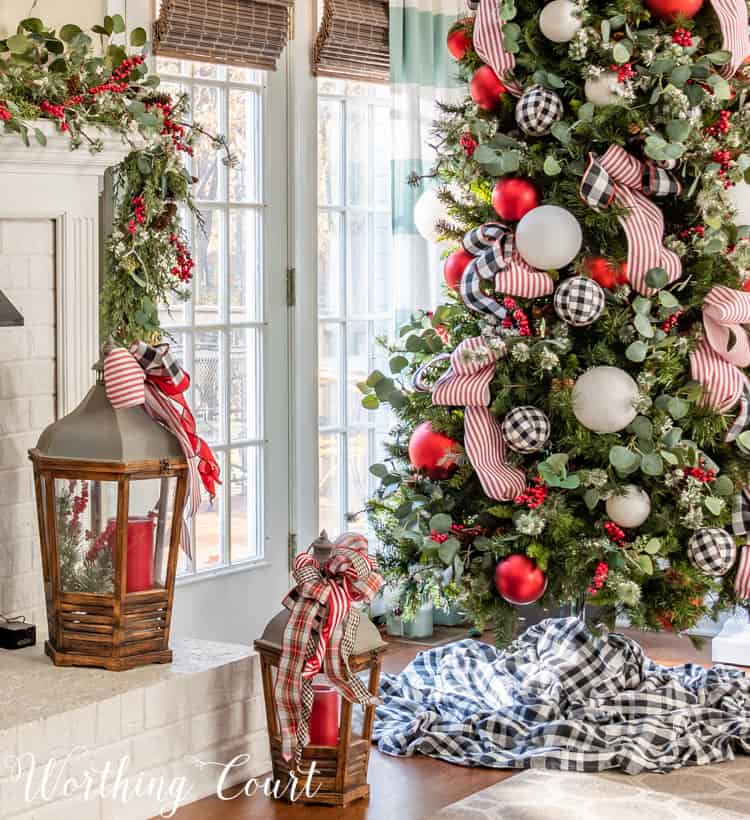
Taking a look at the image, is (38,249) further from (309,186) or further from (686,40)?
(686,40)

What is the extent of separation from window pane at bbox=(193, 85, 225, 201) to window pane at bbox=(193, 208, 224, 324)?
64mm

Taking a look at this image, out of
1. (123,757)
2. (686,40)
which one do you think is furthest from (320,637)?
(686,40)

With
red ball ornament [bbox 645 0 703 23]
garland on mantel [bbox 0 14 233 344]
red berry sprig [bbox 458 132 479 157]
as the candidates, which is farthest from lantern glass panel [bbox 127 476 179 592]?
red ball ornament [bbox 645 0 703 23]

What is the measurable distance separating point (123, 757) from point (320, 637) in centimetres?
50

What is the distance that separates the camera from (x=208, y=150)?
4250 mm

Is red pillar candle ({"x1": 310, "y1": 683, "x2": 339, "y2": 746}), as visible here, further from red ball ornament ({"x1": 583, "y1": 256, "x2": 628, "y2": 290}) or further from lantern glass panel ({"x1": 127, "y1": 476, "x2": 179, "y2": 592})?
red ball ornament ({"x1": 583, "y1": 256, "x2": 628, "y2": 290})

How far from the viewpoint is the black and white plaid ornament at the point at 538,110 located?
11.6 ft

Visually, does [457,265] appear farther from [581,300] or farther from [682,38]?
[682,38]

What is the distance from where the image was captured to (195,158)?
4215 millimetres

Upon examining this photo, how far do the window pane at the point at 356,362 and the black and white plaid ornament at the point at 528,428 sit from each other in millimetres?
1309

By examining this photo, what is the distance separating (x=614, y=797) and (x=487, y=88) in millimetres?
1854

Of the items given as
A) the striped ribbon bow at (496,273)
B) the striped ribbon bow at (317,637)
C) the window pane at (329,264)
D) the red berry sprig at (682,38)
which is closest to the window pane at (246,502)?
the window pane at (329,264)

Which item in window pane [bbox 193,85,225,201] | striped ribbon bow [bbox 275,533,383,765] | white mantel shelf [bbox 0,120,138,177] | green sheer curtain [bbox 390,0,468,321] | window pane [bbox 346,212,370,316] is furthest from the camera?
window pane [bbox 346,212,370,316]

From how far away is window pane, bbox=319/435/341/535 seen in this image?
4766 millimetres
